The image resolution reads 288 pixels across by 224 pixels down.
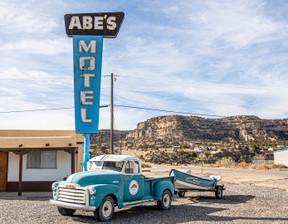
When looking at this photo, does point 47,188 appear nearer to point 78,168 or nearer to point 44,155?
point 44,155

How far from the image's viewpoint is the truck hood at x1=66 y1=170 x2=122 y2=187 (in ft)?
33.2

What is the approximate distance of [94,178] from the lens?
10.4 meters

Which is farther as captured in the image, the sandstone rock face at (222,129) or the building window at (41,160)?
the sandstone rock face at (222,129)

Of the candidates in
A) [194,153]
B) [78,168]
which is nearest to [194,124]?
[194,153]

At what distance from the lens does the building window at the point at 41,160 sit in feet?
59.5

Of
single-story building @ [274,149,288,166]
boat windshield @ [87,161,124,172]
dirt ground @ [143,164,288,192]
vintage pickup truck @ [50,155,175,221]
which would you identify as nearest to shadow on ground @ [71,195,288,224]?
vintage pickup truck @ [50,155,175,221]

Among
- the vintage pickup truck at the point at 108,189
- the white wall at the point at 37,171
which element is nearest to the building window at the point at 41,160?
the white wall at the point at 37,171

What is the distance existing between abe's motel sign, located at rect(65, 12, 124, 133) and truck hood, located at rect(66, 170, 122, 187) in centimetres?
810

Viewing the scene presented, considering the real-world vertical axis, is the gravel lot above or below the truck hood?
below

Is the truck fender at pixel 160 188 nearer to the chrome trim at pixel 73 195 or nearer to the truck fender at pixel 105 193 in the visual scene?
the truck fender at pixel 105 193

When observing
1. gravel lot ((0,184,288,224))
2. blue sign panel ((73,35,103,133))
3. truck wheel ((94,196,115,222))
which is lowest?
gravel lot ((0,184,288,224))

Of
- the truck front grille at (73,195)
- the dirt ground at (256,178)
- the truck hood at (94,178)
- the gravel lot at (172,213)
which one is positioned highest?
the truck hood at (94,178)

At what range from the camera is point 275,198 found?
16.7 metres

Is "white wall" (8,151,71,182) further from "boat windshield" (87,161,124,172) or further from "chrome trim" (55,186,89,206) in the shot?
"chrome trim" (55,186,89,206)
